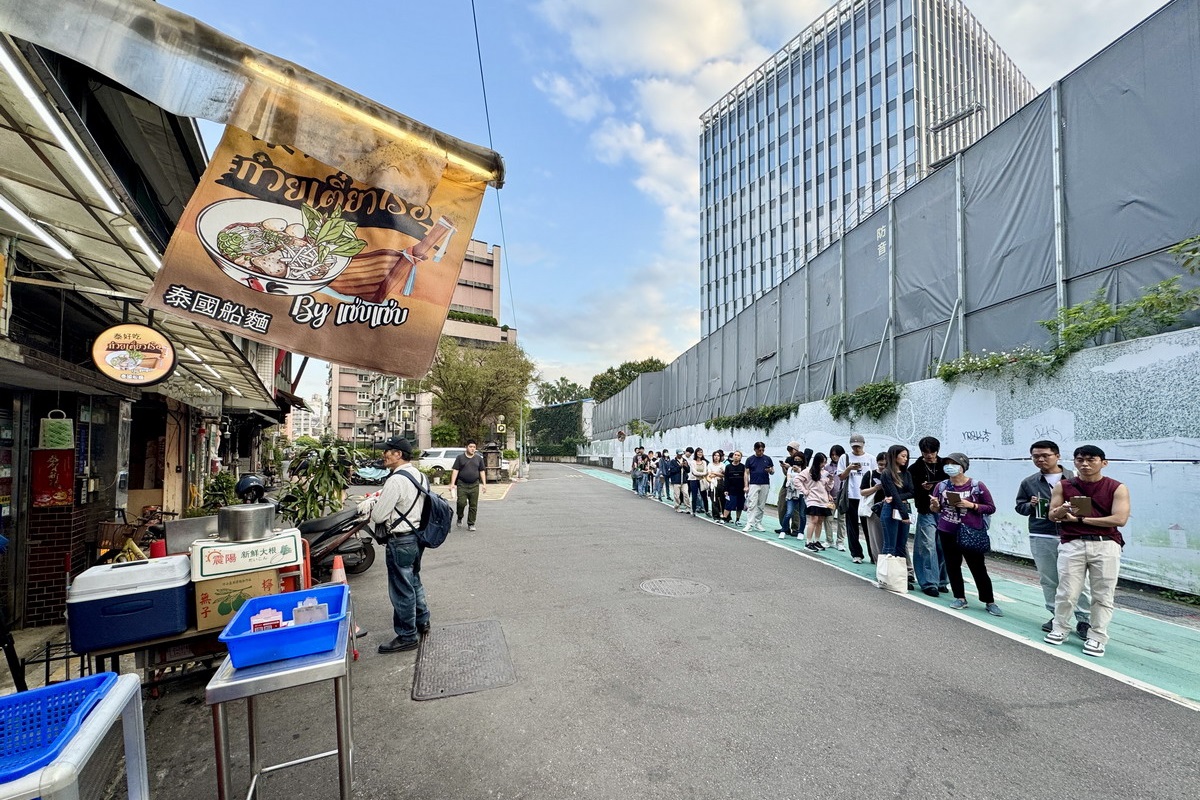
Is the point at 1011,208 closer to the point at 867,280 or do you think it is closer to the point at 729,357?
the point at 867,280

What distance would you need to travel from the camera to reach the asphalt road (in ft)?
9.43

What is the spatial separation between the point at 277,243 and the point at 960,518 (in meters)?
6.52

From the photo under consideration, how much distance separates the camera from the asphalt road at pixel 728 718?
288 cm

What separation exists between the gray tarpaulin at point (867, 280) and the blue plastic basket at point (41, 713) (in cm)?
1555

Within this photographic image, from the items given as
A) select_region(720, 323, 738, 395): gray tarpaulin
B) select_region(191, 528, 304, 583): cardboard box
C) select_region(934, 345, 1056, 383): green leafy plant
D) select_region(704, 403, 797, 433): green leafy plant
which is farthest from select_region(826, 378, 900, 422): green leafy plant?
select_region(191, 528, 304, 583): cardboard box

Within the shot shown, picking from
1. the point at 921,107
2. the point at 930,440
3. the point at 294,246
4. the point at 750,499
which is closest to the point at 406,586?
the point at 294,246

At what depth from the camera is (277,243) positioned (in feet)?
8.60

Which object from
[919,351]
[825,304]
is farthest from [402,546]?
[825,304]

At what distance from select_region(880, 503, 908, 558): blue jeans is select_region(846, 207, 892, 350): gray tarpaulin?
8914 mm

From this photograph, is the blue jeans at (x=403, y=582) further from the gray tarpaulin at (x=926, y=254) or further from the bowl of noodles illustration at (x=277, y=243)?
the gray tarpaulin at (x=926, y=254)

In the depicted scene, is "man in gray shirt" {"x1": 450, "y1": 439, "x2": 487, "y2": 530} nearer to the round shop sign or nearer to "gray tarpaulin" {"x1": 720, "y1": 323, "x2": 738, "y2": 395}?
the round shop sign

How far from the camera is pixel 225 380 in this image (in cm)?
1093

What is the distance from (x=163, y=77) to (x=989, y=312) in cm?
1276

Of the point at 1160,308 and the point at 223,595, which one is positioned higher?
the point at 1160,308
